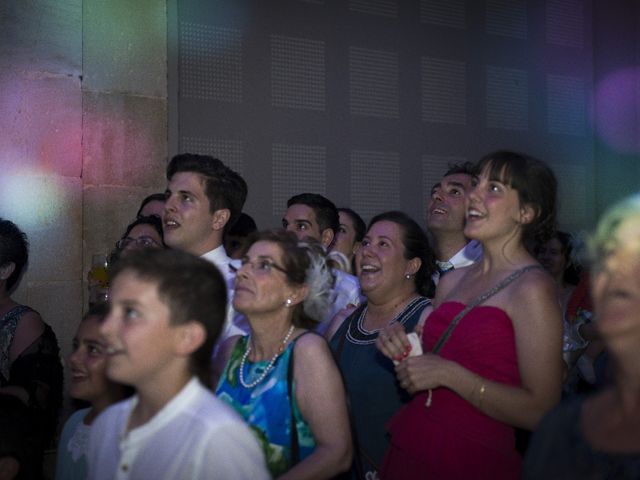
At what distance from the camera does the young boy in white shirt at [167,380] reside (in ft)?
5.91

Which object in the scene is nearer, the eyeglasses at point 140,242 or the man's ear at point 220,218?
the man's ear at point 220,218

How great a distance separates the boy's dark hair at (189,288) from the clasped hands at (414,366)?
26.9 inches

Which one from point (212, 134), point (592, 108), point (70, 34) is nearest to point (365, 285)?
point (212, 134)

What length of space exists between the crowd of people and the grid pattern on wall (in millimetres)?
2217

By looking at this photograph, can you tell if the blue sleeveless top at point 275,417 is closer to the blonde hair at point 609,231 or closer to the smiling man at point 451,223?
the blonde hair at point 609,231

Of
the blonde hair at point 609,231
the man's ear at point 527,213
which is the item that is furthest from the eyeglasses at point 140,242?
the blonde hair at point 609,231

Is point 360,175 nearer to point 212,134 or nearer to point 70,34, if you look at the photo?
point 212,134

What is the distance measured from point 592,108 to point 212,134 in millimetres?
3778

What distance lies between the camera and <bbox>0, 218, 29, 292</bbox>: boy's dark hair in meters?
3.99

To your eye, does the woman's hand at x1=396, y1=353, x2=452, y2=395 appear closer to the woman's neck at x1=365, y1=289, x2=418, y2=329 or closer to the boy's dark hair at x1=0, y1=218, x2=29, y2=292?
the woman's neck at x1=365, y1=289, x2=418, y2=329

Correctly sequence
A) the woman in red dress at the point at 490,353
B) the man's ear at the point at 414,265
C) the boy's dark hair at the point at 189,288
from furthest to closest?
the man's ear at the point at 414,265, the woman in red dress at the point at 490,353, the boy's dark hair at the point at 189,288

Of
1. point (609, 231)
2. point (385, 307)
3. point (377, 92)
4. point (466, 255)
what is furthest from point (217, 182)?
point (377, 92)

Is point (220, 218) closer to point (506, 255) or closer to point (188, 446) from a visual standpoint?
point (506, 255)

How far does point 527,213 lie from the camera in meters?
2.71
